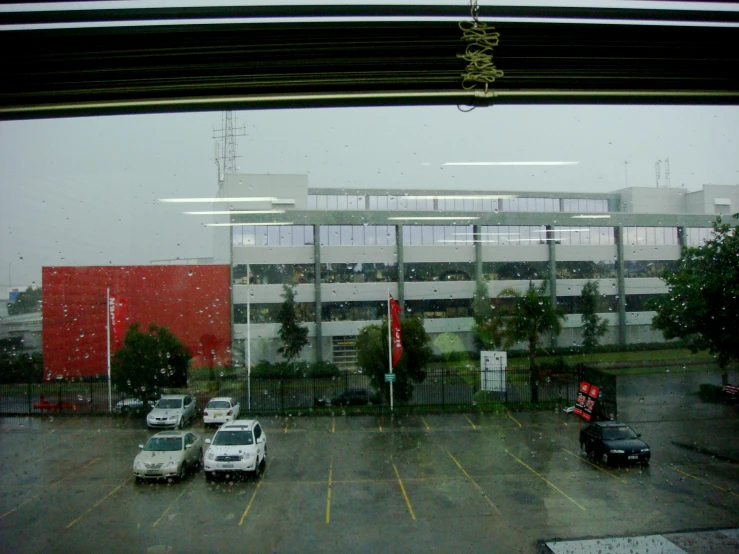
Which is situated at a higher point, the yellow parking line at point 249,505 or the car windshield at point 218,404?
the car windshield at point 218,404

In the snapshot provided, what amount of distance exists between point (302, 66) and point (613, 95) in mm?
1257

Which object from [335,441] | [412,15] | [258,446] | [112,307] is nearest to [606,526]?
[335,441]

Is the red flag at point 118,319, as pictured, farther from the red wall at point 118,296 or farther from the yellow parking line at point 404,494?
the yellow parking line at point 404,494

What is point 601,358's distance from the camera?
407cm

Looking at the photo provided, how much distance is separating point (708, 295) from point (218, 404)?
3.42m

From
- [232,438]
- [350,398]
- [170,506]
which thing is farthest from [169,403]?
[350,398]

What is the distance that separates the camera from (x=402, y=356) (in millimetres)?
4102

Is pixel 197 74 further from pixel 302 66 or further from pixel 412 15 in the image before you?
pixel 412 15

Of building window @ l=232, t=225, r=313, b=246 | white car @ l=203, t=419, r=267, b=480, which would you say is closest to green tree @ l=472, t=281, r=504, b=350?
building window @ l=232, t=225, r=313, b=246

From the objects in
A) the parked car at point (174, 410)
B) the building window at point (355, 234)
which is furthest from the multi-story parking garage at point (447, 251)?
the parked car at point (174, 410)

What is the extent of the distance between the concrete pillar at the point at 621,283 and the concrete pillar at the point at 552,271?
47cm

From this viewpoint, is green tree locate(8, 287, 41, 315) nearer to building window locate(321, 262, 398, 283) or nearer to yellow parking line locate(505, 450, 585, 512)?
building window locate(321, 262, 398, 283)

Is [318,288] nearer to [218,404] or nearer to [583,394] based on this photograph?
[218,404]

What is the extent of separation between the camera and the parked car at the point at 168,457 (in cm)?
294
